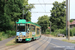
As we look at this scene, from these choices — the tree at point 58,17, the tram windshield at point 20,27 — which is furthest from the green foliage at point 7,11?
the tree at point 58,17

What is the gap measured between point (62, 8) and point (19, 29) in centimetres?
4727

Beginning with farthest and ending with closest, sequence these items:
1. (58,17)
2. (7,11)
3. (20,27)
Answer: (58,17) → (7,11) → (20,27)

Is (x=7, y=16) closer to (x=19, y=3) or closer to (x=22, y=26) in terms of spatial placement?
(x=19, y=3)

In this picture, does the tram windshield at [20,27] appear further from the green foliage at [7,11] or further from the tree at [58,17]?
the tree at [58,17]

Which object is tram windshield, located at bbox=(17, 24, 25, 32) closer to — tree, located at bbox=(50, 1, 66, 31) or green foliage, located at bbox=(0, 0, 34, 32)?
green foliage, located at bbox=(0, 0, 34, 32)

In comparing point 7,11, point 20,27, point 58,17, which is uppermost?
point 58,17

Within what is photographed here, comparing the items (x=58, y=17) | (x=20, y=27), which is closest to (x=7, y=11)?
(x=20, y=27)

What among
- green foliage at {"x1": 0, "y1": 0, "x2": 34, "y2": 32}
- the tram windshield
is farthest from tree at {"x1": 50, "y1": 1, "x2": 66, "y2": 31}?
the tram windshield

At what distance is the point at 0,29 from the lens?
106 ft

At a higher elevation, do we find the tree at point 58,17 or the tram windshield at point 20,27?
the tree at point 58,17

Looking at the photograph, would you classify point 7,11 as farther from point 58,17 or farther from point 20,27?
point 58,17

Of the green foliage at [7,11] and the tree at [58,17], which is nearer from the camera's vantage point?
the green foliage at [7,11]

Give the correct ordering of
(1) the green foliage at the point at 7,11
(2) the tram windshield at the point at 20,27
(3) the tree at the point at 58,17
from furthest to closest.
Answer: (3) the tree at the point at 58,17 < (1) the green foliage at the point at 7,11 < (2) the tram windshield at the point at 20,27

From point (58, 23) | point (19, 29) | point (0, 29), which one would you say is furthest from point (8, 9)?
point (58, 23)
